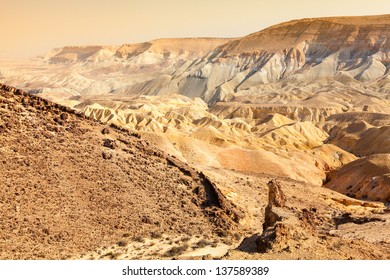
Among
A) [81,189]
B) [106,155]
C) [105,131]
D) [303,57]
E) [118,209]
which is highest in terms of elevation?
[303,57]

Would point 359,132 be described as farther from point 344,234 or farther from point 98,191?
point 98,191

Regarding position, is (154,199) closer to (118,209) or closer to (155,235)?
(118,209)

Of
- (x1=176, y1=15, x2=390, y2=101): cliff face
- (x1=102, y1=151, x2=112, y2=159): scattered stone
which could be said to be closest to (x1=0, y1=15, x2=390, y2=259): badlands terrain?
(x1=102, y1=151, x2=112, y2=159): scattered stone

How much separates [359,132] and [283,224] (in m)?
73.1

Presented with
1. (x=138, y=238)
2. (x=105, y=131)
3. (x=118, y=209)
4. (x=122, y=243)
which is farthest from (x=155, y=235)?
(x=105, y=131)

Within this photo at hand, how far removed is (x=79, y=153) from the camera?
2198 centimetres

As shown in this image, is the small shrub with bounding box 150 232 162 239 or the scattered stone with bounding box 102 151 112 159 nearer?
the small shrub with bounding box 150 232 162 239

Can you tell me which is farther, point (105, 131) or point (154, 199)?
point (105, 131)

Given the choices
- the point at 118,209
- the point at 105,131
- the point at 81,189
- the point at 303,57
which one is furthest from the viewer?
the point at 303,57

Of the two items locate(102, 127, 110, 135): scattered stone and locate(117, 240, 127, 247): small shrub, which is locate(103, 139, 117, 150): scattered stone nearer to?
locate(102, 127, 110, 135): scattered stone

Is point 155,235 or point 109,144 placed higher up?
point 109,144

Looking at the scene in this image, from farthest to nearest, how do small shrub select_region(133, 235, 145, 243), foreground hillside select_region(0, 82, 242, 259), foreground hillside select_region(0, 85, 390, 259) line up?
1. small shrub select_region(133, 235, 145, 243)
2. foreground hillside select_region(0, 82, 242, 259)
3. foreground hillside select_region(0, 85, 390, 259)
